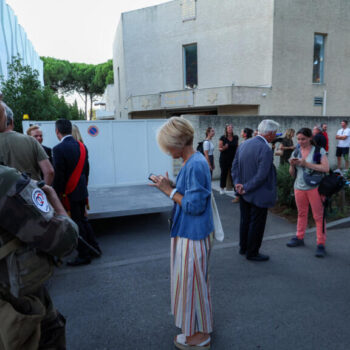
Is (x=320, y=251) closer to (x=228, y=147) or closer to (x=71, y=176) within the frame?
(x=71, y=176)

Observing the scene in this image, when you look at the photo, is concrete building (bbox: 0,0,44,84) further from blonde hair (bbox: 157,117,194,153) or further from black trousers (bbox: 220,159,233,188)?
blonde hair (bbox: 157,117,194,153)

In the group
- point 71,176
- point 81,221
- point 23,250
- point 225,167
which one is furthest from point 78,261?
point 225,167

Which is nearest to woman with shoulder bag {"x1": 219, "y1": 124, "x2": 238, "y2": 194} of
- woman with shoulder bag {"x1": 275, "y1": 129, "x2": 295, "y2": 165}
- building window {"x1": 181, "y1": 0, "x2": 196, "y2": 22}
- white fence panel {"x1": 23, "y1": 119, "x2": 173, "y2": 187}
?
woman with shoulder bag {"x1": 275, "y1": 129, "x2": 295, "y2": 165}

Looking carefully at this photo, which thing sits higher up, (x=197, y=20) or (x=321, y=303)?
(x=197, y=20)

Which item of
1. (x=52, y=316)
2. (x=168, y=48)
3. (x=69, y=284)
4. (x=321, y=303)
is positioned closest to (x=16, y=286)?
(x=52, y=316)

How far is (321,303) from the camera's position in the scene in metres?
2.98

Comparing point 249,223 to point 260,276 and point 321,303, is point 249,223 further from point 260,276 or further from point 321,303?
point 321,303

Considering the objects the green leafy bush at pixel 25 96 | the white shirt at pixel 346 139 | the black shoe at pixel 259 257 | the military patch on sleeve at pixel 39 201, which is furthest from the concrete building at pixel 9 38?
the military patch on sleeve at pixel 39 201

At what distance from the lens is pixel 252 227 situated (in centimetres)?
385

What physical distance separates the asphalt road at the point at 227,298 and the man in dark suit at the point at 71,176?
0.47 metres

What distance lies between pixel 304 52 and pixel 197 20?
250 inches

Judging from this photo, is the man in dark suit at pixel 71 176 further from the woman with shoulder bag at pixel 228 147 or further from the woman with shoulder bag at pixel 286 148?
the woman with shoulder bag at pixel 286 148

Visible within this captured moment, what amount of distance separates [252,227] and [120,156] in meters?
3.86

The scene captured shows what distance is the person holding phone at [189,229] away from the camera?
2.09 meters
